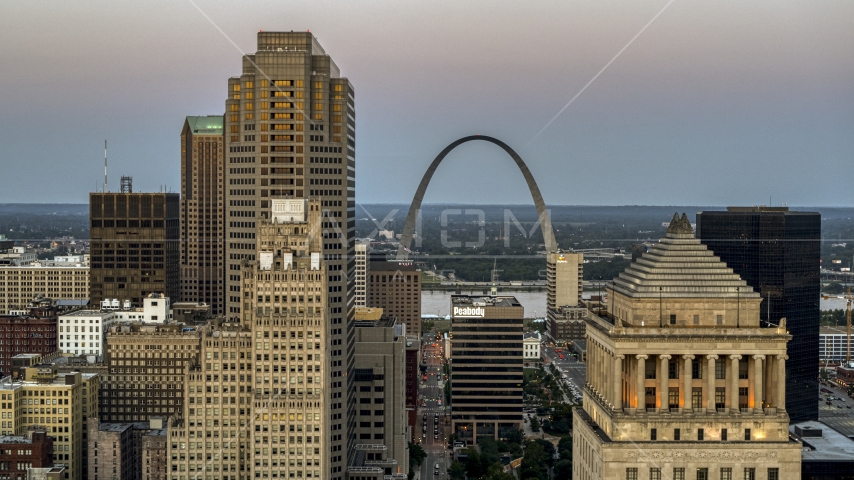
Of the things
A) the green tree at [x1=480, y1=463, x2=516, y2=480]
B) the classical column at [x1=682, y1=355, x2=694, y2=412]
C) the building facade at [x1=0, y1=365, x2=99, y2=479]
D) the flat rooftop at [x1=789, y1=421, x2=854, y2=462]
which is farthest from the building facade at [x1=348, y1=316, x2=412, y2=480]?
the classical column at [x1=682, y1=355, x2=694, y2=412]

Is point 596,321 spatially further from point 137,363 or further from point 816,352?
point 816,352

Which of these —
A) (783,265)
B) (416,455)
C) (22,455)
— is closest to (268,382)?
(22,455)

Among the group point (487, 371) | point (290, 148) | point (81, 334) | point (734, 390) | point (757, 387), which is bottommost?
point (487, 371)

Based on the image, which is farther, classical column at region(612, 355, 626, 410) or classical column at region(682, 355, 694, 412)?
classical column at region(612, 355, 626, 410)

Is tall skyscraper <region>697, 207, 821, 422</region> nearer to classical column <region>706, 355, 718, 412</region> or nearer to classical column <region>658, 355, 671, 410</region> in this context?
classical column <region>706, 355, 718, 412</region>

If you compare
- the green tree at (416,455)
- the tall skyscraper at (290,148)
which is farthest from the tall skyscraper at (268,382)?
the green tree at (416,455)

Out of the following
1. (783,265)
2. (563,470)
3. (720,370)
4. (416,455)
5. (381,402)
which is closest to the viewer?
(720,370)

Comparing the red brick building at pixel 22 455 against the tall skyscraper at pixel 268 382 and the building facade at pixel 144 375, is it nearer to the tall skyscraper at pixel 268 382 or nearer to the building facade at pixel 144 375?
the tall skyscraper at pixel 268 382

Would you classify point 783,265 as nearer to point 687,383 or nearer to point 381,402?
point 381,402
